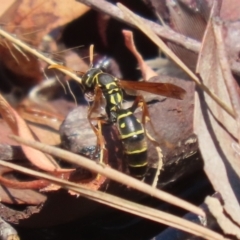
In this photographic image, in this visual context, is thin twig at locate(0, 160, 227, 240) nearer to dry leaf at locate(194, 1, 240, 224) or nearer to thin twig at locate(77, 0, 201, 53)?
dry leaf at locate(194, 1, 240, 224)

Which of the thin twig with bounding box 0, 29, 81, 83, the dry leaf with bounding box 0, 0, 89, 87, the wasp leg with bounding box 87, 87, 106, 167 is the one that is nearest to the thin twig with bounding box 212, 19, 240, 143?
the wasp leg with bounding box 87, 87, 106, 167

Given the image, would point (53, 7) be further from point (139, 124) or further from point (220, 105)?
point (220, 105)

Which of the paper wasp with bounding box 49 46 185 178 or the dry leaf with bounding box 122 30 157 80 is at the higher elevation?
the dry leaf with bounding box 122 30 157 80

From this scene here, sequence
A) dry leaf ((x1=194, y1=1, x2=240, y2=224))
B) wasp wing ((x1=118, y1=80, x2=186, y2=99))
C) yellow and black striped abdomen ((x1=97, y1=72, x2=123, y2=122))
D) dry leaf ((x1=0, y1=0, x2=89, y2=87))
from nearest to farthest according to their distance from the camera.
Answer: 1. dry leaf ((x1=194, y1=1, x2=240, y2=224))
2. wasp wing ((x1=118, y1=80, x2=186, y2=99))
3. yellow and black striped abdomen ((x1=97, y1=72, x2=123, y2=122))
4. dry leaf ((x1=0, y1=0, x2=89, y2=87))

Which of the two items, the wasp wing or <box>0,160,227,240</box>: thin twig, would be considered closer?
<box>0,160,227,240</box>: thin twig

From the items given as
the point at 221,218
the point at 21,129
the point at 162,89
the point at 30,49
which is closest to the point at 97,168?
the point at 221,218

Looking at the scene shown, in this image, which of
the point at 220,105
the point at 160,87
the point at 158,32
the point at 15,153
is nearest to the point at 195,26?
the point at 158,32

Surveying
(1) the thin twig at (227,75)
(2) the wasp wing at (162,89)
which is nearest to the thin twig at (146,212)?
(1) the thin twig at (227,75)
